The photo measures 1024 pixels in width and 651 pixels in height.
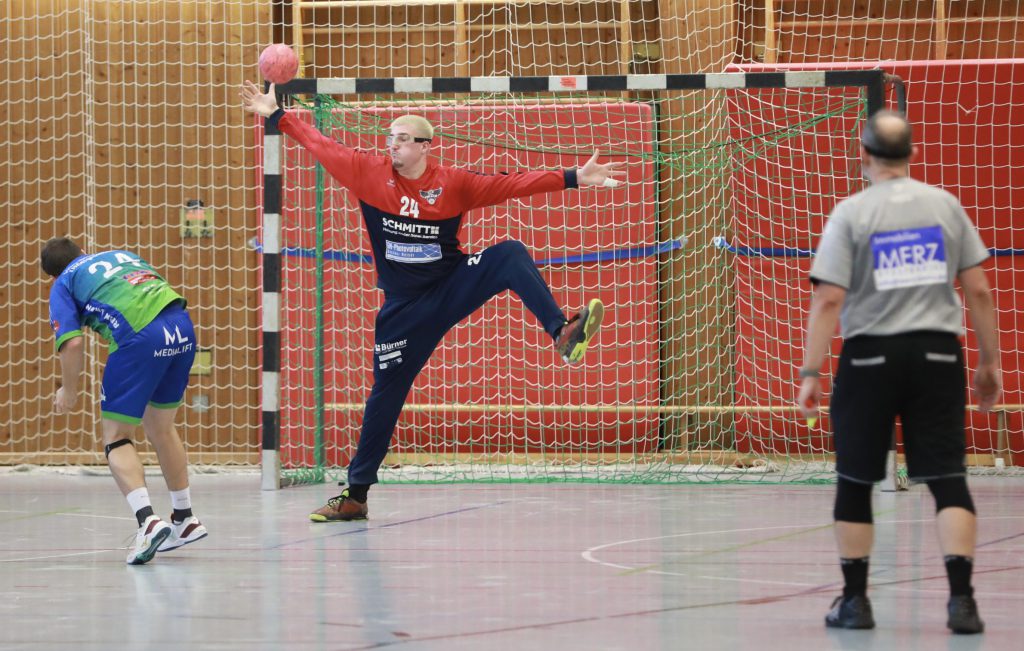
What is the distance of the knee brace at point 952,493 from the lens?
4.25 meters

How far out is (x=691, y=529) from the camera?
7188 mm

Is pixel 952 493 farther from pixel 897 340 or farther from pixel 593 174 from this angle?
pixel 593 174

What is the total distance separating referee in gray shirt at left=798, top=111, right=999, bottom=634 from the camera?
4.20m

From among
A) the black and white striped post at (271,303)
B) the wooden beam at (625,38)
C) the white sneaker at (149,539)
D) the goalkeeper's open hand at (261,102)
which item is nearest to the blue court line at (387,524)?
the white sneaker at (149,539)

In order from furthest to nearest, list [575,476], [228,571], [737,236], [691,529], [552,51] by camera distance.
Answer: [552,51], [737,236], [575,476], [691,529], [228,571]

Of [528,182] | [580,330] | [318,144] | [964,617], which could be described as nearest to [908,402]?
[964,617]

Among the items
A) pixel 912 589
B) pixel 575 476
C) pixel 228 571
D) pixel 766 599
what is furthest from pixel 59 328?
pixel 575 476

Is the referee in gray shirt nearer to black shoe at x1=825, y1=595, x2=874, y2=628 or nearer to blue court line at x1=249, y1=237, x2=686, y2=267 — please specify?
black shoe at x1=825, y1=595, x2=874, y2=628

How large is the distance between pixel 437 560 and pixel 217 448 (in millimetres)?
6271

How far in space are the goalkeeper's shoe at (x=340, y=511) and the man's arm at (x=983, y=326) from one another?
164 inches

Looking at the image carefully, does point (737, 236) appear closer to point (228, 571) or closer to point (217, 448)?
point (217, 448)

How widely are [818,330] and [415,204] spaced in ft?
11.7

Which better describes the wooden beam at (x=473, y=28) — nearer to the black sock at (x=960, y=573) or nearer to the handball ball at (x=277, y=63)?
the handball ball at (x=277, y=63)

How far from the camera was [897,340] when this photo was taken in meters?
4.20
